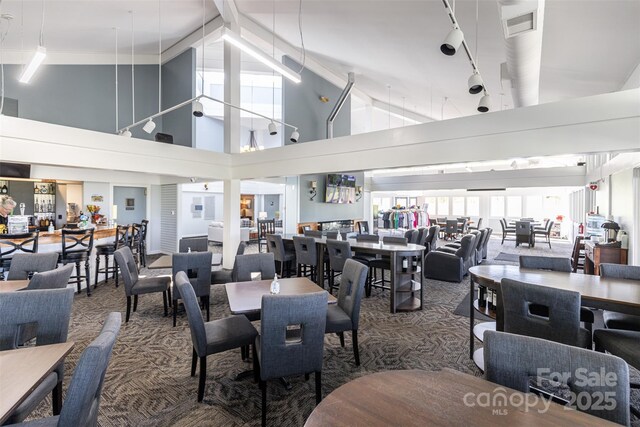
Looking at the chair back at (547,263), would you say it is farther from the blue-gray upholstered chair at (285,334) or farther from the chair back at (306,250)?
the chair back at (306,250)

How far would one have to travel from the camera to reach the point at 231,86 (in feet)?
23.4

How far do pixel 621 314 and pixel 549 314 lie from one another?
3.92 feet

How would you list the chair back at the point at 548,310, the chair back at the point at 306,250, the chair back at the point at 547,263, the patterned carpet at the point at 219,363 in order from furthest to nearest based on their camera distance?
the chair back at the point at 306,250, the chair back at the point at 547,263, the patterned carpet at the point at 219,363, the chair back at the point at 548,310

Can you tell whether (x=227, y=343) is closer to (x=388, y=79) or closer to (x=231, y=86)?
(x=231, y=86)

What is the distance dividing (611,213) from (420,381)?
7828mm

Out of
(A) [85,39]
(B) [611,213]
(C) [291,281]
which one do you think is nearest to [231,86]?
(A) [85,39]

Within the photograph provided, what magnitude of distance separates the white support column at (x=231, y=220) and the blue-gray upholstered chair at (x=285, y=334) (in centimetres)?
535

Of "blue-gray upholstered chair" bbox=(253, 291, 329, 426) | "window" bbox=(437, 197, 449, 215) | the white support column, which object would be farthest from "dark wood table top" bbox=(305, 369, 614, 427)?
"window" bbox=(437, 197, 449, 215)

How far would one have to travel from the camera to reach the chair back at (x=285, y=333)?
2.05 m

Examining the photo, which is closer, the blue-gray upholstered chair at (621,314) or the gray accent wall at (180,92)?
the blue-gray upholstered chair at (621,314)

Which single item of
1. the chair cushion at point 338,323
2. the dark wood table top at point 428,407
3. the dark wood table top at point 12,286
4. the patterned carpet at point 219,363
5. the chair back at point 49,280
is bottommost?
the patterned carpet at point 219,363

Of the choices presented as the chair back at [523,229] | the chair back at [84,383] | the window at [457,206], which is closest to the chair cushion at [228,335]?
the chair back at [84,383]

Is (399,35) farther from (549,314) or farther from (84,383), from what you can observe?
(84,383)

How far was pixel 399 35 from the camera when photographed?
5109 mm
